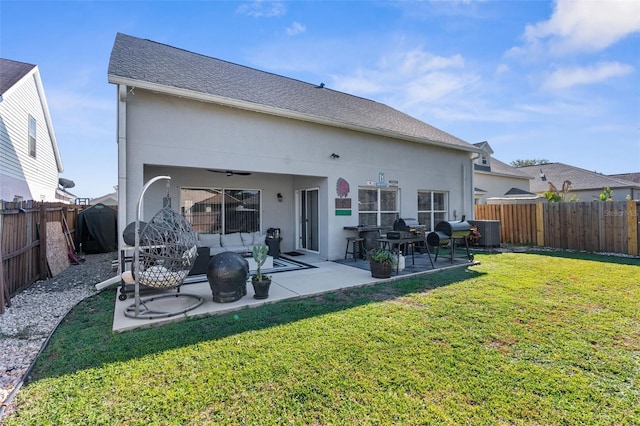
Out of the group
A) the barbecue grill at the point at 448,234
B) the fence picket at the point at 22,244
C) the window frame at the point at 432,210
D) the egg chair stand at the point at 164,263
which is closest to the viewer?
the egg chair stand at the point at 164,263

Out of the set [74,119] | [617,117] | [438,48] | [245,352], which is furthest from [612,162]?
[74,119]

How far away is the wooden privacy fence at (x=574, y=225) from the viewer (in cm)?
1011

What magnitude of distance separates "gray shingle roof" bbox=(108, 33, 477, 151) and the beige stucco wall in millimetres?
385

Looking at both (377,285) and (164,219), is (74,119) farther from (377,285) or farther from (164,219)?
(377,285)

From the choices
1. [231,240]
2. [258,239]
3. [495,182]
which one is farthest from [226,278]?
[495,182]

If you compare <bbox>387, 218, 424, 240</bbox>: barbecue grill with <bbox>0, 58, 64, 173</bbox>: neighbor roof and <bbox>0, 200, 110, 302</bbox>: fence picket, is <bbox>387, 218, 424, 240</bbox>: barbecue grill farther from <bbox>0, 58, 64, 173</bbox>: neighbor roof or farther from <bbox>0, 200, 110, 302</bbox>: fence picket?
<bbox>0, 58, 64, 173</bbox>: neighbor roof

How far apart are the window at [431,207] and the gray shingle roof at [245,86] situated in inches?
81.2

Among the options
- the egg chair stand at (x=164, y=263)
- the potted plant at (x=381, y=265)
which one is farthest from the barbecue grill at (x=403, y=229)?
the egg chair stand at (x=164, y=263)

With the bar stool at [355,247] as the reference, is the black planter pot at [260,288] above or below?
below

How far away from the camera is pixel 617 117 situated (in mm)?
15555

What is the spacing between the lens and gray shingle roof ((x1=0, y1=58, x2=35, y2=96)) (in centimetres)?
985

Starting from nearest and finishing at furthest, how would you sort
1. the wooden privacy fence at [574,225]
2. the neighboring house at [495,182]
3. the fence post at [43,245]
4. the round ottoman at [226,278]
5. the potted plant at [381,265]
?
the round ottoman at [226,278], the potted plant at [381,265], the fence post at [43,245], the wooden privacy fence at [574,225], the neighboring house at [495,182]

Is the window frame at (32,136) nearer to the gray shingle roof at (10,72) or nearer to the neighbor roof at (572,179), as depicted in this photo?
the gray shingle roof at (10,72)

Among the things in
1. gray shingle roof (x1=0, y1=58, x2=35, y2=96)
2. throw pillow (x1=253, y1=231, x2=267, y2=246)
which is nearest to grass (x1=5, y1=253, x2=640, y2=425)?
throw pillow (x1=253, y1=231, x2=267, y2=246)
